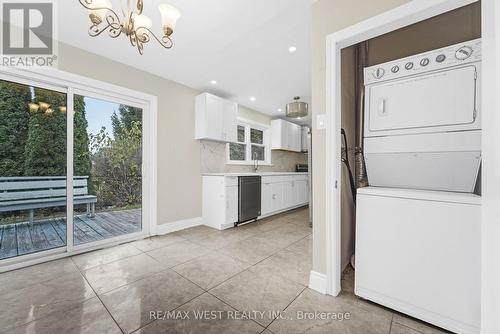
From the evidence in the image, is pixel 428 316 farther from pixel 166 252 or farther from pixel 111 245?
pixel 111 245

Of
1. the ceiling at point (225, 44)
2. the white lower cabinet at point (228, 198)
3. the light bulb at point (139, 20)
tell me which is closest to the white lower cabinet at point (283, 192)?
the white lower cabinet at point (228, 198)

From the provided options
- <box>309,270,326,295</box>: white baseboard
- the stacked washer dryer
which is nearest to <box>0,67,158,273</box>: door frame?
<box>309,270,326,295</box>: white baseboard

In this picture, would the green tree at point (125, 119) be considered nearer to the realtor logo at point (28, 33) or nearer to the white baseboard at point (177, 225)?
the realtor logo at point (28, 33)

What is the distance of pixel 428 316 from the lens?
1290 mm

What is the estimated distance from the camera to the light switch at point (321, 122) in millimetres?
1646

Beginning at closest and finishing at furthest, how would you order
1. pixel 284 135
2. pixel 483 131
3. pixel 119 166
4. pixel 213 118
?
pixel 483 131, pixel 119 166, pixel 213 118, pixel 284 135

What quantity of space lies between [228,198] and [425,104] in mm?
2738

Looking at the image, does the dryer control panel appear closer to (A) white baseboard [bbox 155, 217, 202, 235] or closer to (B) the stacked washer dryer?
(B) the stacked washer dryer

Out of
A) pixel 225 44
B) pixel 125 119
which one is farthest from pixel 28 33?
pixel 225 44

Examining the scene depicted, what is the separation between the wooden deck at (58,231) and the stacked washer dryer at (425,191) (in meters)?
3.06

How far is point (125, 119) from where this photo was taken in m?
2.99

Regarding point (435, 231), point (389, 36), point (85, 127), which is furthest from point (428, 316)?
point (85, 127)

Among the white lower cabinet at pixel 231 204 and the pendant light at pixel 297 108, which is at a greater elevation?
the pendant light at pixel 297 108

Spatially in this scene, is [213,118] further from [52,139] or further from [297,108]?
[52,139]
